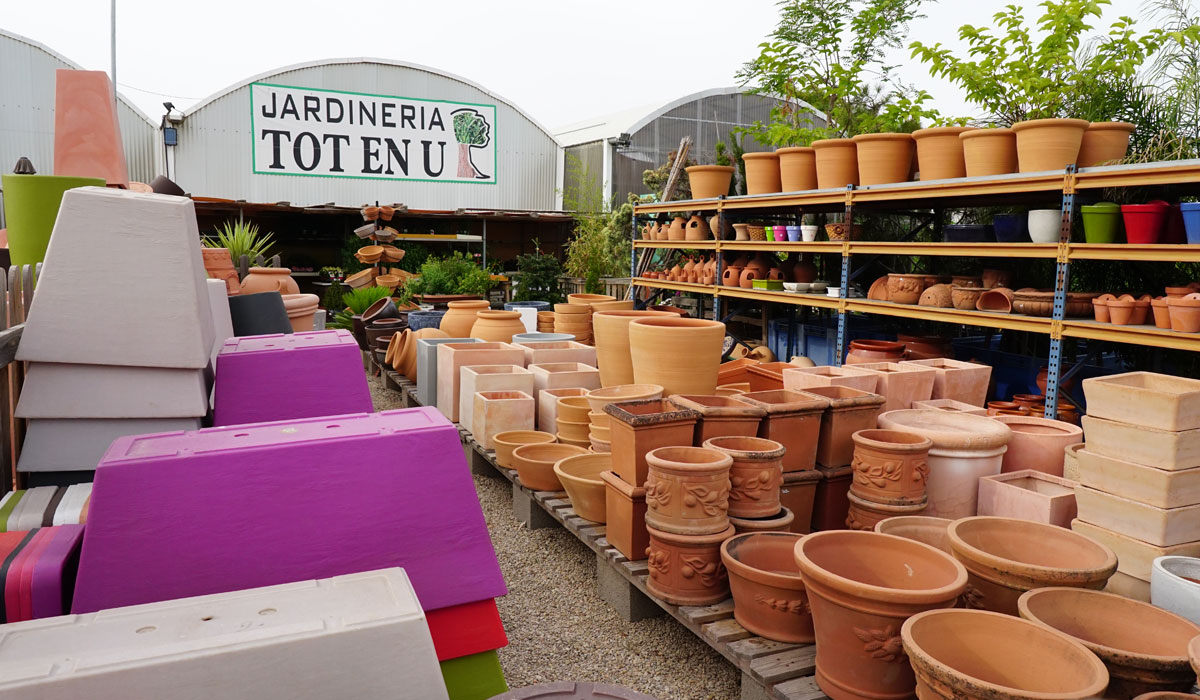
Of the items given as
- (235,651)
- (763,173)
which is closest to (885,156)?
(763,173)

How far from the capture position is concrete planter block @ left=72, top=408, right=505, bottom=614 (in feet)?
4.75

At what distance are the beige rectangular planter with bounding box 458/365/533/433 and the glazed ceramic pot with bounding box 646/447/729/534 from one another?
77.1 inches

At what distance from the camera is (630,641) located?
261 centimetres

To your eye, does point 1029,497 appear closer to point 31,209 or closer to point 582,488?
point 582,488

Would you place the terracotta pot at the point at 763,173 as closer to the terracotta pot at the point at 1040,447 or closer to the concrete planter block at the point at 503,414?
the concrete planter block at the point at 503,414

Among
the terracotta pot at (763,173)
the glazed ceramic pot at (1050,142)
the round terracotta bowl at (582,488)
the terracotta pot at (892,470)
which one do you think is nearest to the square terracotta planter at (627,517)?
the round terracotta bowl at (582,488)

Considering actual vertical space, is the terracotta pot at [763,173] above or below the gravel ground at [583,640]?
above

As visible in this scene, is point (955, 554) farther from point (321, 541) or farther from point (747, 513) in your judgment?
point (321, 541)

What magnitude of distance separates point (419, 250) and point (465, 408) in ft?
35.6

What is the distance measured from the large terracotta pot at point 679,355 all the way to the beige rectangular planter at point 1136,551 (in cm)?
163

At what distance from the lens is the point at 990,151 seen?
15.3 feet

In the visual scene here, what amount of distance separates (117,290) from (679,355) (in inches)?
84.8

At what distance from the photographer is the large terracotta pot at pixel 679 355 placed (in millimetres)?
3371

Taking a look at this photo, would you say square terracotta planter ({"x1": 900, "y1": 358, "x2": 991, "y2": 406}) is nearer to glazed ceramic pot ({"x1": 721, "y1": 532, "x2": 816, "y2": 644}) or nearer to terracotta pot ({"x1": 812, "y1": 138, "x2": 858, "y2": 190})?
glazed ceramic pot ({"x1": 721, "y1": 532, "x2": 816, "y2": 644})
